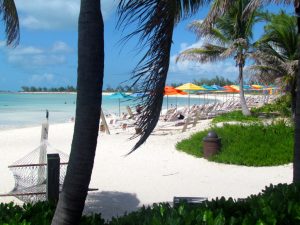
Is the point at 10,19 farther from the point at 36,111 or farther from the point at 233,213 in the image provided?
the point at 36,111

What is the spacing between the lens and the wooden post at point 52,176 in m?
5.38

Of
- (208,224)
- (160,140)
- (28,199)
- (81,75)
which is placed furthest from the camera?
(160,140)

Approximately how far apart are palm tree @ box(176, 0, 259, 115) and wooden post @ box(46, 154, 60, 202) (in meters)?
16.4

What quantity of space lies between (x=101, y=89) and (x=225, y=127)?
10.3 m

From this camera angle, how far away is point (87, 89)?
288cm

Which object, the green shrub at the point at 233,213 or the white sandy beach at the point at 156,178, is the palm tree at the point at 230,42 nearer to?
the white sandy beach at the point at 156,178

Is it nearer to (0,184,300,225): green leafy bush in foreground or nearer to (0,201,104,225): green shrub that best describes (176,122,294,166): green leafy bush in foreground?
(0,184,300,225): green leafy bush in foreground

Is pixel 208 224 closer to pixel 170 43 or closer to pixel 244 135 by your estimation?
pixel 170 43

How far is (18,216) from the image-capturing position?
3.24m

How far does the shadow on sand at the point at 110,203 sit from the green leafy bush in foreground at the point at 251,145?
3500 millimetres

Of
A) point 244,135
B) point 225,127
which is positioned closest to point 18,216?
point 244,135

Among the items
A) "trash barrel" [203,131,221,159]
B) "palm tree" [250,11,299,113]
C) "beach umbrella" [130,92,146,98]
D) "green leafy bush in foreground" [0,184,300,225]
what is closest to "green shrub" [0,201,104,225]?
"green leafy bush in foreground" [0,184,300,225]

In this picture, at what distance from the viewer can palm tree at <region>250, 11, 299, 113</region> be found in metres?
18.9

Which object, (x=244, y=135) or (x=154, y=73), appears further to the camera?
(x=244, y=135)
